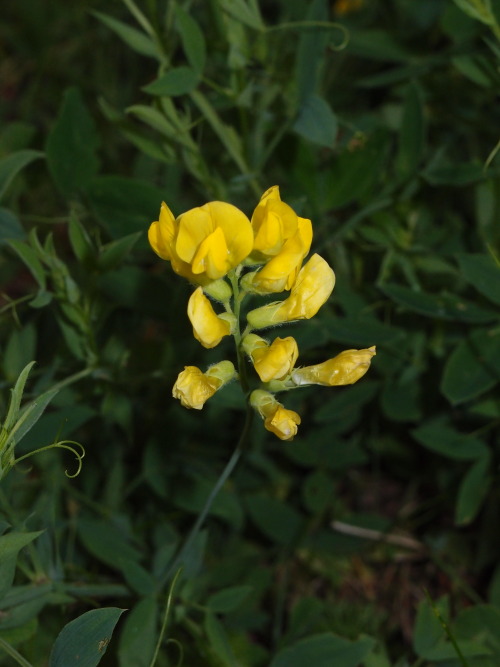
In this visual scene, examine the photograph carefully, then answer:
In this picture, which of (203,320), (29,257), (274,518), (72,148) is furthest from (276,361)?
(274,518)

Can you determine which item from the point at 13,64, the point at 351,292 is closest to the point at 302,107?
the point at 351,292

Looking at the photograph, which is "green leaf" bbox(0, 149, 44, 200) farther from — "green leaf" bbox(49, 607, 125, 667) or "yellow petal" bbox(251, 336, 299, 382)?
"green leaf" bbox(49, 607, 125, 667)

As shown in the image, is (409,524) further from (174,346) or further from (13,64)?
(13,64)

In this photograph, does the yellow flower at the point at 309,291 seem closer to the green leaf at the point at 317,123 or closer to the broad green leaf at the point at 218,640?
the green leaf at the point at 317,123

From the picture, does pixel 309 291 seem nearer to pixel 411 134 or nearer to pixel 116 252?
pixel 116 252

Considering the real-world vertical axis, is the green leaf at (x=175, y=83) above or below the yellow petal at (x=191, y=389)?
above

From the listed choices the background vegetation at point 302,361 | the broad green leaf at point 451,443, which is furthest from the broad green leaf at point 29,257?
the broad green leaf at point 451,443
